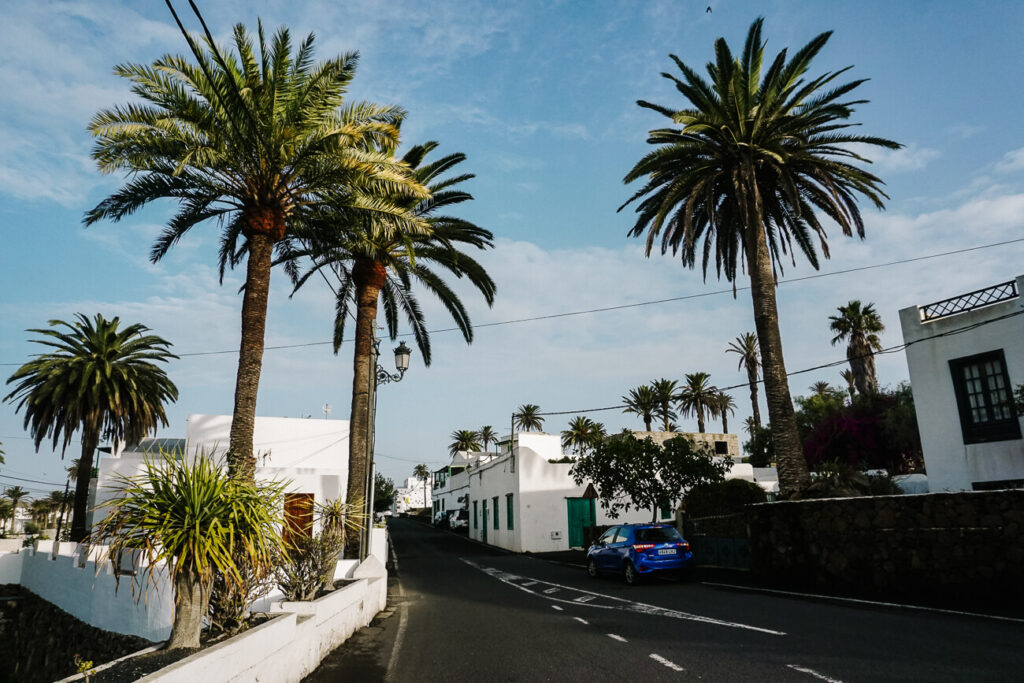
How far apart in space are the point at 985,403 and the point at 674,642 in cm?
1419

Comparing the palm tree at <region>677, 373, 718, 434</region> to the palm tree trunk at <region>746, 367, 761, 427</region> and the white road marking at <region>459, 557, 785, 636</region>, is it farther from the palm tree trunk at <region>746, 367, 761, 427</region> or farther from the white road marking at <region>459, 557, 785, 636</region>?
the white road marking at <region>459, 557, 785, 636</region>

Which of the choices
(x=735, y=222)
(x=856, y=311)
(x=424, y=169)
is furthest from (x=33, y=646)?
(x=856, y=311)

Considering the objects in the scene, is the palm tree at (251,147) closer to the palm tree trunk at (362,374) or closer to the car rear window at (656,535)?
the palm tree trunk at (362,374)

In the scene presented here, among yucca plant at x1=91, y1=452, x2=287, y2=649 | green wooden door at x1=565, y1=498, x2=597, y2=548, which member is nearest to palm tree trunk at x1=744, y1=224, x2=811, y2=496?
yucca plant at x1=91, y1=452, x2=287, y2=649

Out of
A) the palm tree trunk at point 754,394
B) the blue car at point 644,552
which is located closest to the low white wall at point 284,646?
the blue car at point 644,552

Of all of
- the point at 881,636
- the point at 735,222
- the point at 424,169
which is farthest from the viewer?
the point at 735,222

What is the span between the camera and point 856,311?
44.9 m

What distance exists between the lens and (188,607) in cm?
611

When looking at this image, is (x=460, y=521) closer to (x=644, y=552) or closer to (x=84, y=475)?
(x=84, y=475)

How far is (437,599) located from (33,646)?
60.0 ft

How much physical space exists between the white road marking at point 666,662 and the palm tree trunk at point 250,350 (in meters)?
7.84

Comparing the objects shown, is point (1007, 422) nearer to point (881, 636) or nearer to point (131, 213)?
point (881, 636)

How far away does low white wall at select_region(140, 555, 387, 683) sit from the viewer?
4.61 meters

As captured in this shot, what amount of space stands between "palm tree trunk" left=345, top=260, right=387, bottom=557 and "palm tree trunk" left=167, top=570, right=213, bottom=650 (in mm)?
10663
